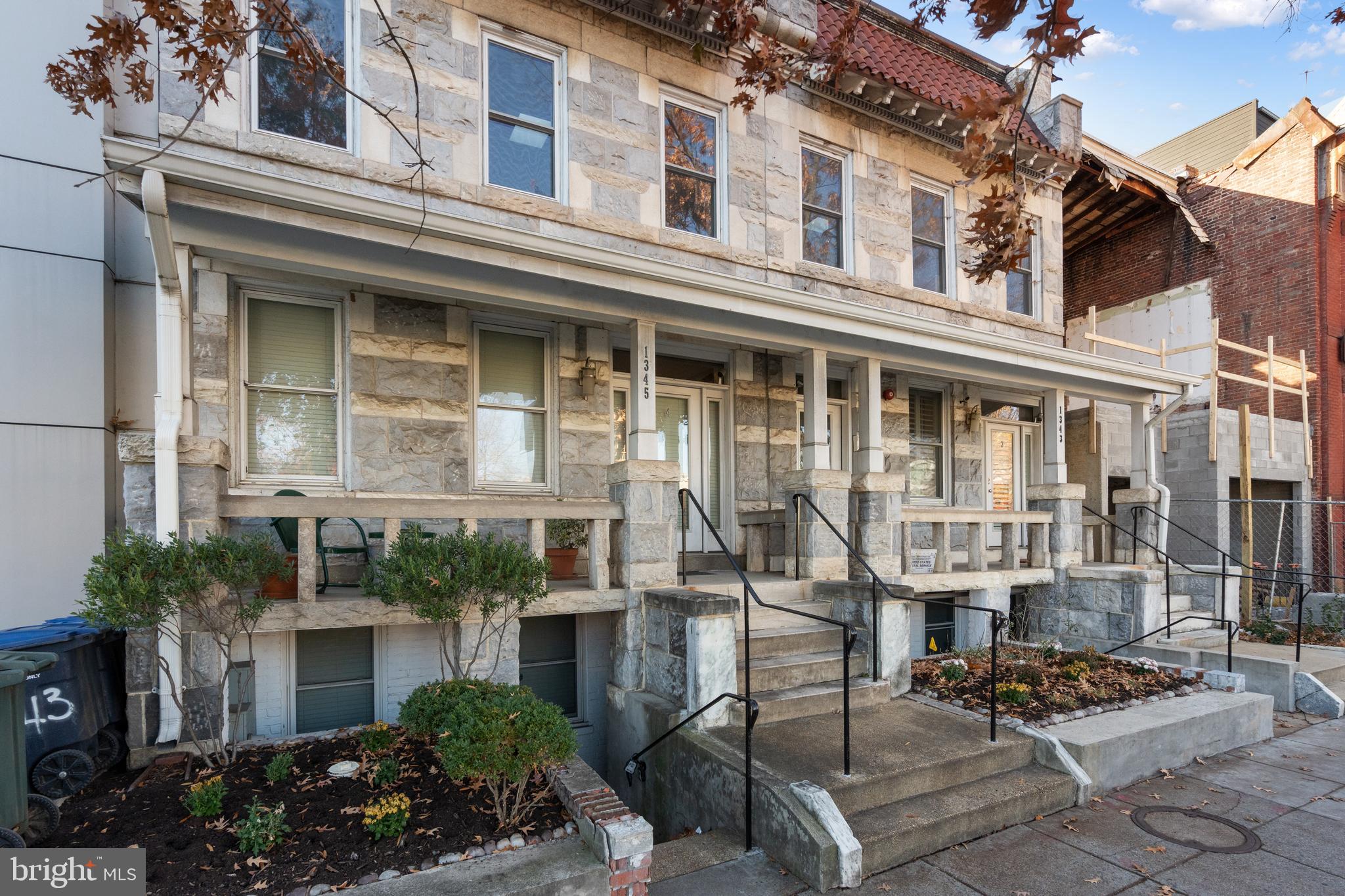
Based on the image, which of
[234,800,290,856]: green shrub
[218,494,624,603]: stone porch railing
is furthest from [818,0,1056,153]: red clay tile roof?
[234,800,290,856]: green shrub

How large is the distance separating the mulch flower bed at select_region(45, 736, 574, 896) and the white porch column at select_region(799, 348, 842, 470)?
4.17 m

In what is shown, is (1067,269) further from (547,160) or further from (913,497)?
(547,160)

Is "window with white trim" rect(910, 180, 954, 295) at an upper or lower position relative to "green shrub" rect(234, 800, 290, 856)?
upper

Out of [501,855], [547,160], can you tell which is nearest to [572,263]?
[547,160]

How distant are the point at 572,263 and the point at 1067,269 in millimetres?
15446

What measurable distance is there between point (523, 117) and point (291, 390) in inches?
131

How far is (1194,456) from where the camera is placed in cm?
1209

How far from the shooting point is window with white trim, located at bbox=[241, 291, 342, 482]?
238 inches

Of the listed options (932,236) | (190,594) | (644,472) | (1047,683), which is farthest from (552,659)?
(932,236)

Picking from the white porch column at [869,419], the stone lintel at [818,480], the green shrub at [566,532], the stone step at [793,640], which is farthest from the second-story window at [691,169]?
the stone step at [793,640]

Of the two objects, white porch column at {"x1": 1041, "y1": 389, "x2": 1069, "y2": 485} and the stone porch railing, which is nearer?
the stone porch railing

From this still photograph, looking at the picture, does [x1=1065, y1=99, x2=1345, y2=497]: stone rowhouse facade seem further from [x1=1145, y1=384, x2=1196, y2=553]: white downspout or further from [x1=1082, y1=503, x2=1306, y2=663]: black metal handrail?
[x1=1082, y1=503, x2=1306, y2=663]: black metal handrail

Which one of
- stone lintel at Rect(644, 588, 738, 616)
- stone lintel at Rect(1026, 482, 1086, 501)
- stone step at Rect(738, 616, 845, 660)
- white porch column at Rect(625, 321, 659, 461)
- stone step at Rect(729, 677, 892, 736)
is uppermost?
white porch column at Rect(625, 321, 659, 461)

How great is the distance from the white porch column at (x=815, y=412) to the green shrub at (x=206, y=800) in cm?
524
